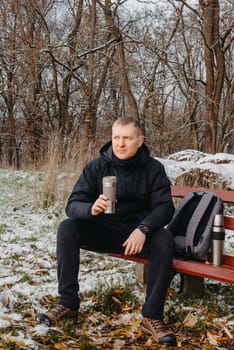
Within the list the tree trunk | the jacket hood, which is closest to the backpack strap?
the jacket hood

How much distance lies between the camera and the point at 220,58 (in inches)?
440

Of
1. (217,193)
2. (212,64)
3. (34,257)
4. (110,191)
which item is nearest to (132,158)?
(110,191)

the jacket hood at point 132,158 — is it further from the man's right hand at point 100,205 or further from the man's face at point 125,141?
the man's right hand at point 100,205

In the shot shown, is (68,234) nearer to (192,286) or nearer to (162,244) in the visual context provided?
(162,244)

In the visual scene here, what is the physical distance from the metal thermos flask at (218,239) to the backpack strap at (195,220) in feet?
0.24

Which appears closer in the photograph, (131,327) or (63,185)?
(131,327)

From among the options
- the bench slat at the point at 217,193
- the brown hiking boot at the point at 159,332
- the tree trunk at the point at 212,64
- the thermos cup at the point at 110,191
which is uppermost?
the tree trunk at the point at 212,64

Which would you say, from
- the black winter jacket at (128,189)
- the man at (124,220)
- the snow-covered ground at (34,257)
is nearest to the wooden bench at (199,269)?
the man at (124,220)

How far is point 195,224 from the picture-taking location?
10.8ft

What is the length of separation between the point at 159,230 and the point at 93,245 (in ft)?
1.55

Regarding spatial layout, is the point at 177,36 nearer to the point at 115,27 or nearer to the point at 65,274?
the point at 115,27

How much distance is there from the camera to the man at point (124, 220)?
2.96 metres

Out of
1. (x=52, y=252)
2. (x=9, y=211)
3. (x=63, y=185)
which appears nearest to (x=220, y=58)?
(x=63, y=185)

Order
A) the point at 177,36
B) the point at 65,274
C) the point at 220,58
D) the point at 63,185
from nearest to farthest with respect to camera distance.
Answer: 1. the point at 65,274
2. the point at 63,185
3. the point at 220,58
4. the point at 177,36
